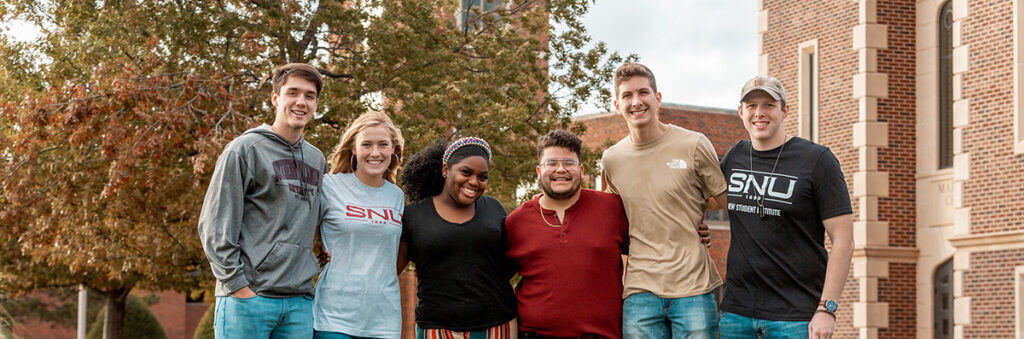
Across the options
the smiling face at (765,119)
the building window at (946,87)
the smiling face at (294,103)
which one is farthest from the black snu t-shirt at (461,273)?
the building window at (946,87)

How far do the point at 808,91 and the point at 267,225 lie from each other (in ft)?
51.7

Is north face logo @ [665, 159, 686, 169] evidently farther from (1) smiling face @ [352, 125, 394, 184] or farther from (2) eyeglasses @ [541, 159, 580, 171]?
(1) smiling face @ [352, 125, 394, 184]

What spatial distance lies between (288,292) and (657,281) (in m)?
1.82

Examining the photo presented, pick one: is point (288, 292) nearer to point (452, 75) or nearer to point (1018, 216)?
point (452, 75)

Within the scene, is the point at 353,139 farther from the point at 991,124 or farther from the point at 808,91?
the point at 808,91

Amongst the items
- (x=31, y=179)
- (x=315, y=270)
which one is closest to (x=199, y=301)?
(x=31, y=179)

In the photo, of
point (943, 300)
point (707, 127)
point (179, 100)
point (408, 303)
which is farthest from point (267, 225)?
point (707, 127)

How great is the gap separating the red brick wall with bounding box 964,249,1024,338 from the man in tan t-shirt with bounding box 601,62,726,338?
11909 millimetres

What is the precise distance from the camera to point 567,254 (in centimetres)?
566

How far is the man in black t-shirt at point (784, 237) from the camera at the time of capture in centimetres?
538

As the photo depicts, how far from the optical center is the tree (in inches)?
579

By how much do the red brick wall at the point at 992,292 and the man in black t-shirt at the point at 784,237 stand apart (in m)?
11.9

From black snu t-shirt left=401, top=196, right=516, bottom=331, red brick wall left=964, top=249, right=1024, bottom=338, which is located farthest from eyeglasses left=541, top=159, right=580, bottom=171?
red brick wall left=964, top=249, right=1024, bottom=338

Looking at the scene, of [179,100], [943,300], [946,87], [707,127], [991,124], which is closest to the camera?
[179,100]
